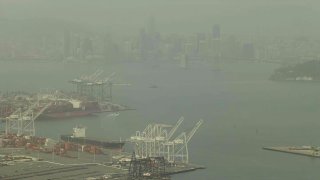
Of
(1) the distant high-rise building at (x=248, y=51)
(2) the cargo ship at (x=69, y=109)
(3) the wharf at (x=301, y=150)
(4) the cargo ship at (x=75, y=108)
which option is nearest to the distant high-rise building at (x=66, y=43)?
(1) the distant high-rise building at (x=248, y=51)

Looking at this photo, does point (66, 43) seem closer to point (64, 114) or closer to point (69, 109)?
point (69, 109)

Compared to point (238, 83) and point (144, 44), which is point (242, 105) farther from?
point (144, 44)

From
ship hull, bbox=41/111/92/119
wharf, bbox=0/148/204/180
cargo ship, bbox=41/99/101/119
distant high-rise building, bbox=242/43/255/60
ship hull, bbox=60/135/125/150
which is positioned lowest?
wharf, bbox=0/148/204/180

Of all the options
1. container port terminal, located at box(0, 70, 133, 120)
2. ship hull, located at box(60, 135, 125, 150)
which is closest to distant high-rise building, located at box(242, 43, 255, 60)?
container port terminal, located at box(0, 70, 133, 120)

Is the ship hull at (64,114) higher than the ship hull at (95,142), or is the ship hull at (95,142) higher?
the ship hull at (64,114)

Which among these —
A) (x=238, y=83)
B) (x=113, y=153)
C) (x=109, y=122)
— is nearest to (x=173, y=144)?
(x=113, y=153)

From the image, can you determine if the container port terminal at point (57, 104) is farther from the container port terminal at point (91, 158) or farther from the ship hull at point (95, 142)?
the container port terminal at point (91, 158)

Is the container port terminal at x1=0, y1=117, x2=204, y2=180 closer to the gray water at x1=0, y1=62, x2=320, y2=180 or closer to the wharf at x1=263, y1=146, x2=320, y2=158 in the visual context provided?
the gray water at x1=0, y1=62, x2=320, y2=180
